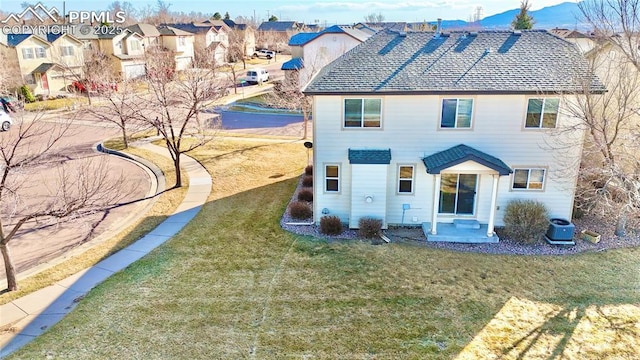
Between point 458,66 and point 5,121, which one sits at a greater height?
point 458,66

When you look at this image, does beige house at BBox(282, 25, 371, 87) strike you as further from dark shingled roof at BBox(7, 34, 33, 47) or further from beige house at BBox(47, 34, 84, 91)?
dark shingled roof at BBox(7, 34, 33, 47)

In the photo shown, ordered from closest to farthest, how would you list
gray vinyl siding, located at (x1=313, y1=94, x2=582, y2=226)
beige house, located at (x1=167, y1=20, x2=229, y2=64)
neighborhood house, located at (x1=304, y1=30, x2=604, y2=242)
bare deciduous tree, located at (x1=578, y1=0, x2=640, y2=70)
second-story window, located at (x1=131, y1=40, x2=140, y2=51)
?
bare deciduous tree, located at (x1=578, y1=0, x2=640, y2=70) < neighborhood house, located at (x1=304, y1=30, x2=604, y2=242) < gray vinyl siding, located at (x1=313, y1=94, x2=582, y2=226) < second-story window, located at (x1=131, y1=40, x2=140, y2=51) < beige house, located at (x1=167, y1=20, x2=229, y2=64)

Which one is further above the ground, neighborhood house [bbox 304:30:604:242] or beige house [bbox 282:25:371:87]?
beige house [bbox 282:25:371:87]

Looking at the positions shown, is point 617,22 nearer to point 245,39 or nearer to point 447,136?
point 447,136

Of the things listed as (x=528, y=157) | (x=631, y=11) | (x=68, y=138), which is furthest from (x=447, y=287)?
(x=68, y=138)

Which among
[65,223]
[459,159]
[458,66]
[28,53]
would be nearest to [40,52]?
[28,53]

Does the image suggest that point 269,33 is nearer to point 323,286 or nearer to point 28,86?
point 28,86

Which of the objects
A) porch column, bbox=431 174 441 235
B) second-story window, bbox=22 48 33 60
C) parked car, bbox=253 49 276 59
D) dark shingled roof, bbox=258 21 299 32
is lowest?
porch column, bbox=431 174 441 235

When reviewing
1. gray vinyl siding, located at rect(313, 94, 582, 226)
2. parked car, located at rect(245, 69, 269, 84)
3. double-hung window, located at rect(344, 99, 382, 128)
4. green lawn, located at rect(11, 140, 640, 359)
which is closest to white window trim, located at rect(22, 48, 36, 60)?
parked car, located at rect(245, 69, 269, 84)
